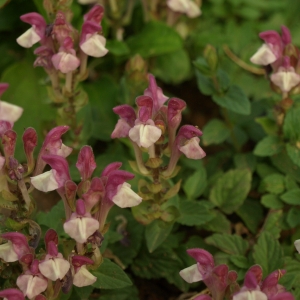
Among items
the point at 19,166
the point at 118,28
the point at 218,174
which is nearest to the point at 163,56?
the point at 118,28

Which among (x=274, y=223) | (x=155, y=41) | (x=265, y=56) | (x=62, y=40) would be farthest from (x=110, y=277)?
(x=155, y=41)

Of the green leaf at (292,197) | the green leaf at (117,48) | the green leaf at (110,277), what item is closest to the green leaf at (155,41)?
the green leaf at (117,48)

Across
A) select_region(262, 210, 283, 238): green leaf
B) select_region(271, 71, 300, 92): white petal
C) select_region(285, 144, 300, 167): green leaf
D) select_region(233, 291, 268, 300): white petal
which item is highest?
select_region(271, 71, 300, 92): white petal

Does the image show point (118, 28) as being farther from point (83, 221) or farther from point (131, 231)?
point (83, 221)

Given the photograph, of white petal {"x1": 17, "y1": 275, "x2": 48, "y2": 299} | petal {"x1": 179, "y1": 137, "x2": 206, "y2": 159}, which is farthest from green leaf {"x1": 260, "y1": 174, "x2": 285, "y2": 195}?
white petal {"x1": 17, "y1": 275, "x2": 48, "y2": 299}

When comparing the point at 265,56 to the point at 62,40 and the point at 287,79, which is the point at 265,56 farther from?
the point at 62,40

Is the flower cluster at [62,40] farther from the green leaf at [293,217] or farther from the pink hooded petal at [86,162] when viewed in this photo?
the green leaf at [293,217]

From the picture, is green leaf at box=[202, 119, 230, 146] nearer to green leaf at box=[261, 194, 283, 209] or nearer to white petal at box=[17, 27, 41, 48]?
green leaf at box=[261, 194, 283, 209]
